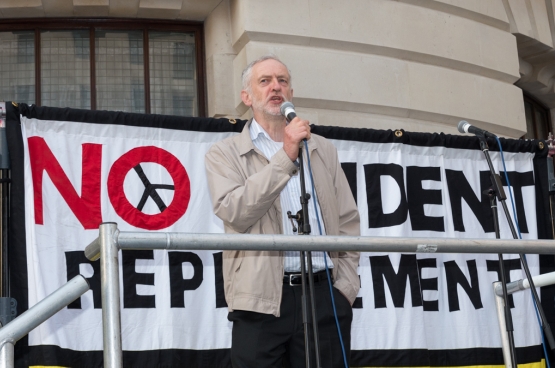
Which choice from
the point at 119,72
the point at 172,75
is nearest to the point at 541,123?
the point at 172,75

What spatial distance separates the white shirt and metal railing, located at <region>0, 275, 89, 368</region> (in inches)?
53.9

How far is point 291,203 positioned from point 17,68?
3430mm

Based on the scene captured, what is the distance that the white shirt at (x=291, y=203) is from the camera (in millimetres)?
4156

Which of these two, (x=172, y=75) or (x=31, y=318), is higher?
(x=172, y=75)

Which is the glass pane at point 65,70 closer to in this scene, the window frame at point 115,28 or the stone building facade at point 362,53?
the window frame at point 115,28

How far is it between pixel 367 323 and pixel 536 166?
2000 mm

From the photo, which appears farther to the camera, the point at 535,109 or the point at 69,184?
the point at 535,109

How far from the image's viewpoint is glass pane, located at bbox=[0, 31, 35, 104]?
22.1 feet

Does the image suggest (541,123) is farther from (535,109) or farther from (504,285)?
(504,285)

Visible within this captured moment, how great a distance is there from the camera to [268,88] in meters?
4.54

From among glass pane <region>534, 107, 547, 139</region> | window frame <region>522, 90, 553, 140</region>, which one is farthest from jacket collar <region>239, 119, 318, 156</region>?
glass pane <region>534, 107, 547, 139</region>

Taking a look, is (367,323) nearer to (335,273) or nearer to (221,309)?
(221,309)

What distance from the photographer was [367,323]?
5.77 meters

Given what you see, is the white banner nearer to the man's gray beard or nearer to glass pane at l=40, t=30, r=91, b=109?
the man's gray beard
